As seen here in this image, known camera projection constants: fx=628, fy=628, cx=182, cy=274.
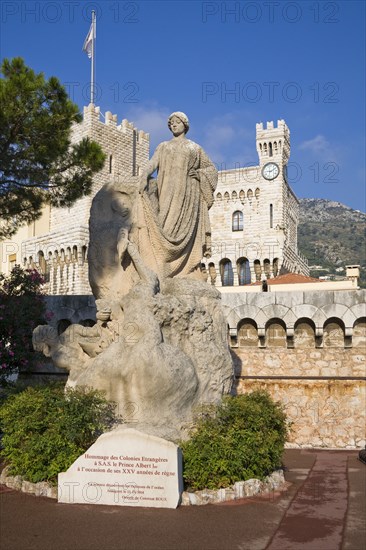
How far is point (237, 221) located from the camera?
2516 inches

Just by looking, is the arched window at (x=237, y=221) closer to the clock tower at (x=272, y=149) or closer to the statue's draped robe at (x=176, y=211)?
the clock tower at (x=272, y=149)

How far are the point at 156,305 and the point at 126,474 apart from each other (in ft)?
7.49

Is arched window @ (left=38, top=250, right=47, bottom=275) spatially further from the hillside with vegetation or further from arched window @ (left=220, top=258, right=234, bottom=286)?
the hillside with vegetation

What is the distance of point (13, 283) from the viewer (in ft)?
45.6

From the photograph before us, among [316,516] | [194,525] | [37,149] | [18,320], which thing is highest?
[37,149]

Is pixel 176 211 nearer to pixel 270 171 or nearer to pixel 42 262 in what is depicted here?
pixel 42 262

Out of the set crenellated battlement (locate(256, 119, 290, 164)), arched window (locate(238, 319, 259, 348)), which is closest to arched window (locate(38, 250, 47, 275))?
crenellated battlement (locate(256, 119, 290, 164))

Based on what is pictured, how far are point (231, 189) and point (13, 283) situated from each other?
51.9 metres

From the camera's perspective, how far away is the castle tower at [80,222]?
163 feet

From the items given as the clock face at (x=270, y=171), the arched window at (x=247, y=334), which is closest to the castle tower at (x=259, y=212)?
the clock face at (x=270, y=171)

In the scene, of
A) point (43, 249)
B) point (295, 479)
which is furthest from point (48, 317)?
point (43, 249)

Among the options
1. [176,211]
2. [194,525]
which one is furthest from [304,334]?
[194,525]

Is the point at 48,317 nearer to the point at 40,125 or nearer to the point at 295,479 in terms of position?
the point at 40,125

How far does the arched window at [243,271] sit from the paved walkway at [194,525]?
47579 millimetres
